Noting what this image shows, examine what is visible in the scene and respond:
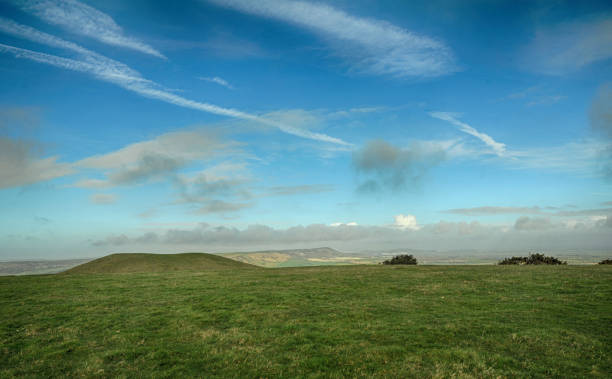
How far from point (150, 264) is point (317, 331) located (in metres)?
53.4

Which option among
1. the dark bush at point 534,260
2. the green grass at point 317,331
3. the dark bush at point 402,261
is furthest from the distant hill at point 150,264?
the dark bush at point 534,260

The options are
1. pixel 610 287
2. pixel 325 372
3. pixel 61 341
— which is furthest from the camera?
pixel 610 287

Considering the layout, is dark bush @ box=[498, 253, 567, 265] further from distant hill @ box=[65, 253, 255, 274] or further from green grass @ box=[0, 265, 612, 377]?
distant hill @ box=[65, 253, 255, 274]

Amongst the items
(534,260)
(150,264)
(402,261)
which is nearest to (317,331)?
(150,264)

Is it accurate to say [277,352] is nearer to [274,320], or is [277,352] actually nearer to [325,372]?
[325,372]

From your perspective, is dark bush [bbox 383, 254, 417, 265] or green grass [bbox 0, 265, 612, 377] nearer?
green grass [bbox 0, 265, 612, 377]

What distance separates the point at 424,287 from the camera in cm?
2753

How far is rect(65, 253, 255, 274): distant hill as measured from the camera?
57.0 metres

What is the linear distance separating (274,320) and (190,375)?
7.01 metres

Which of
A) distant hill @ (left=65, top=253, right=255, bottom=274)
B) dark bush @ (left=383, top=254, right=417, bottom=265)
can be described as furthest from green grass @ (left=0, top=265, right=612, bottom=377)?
dark bush @ (left=383, top=254, right=417, bottom=265)

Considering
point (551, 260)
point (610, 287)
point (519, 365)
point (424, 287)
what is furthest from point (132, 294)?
point (551, 260)

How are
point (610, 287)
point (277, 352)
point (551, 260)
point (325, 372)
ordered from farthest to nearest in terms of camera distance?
point (551, 260) → point (610, 287) → point (277, 352) → point (325, 372)

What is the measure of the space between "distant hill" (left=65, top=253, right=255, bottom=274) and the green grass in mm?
30697

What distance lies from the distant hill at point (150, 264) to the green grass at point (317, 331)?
101ft
